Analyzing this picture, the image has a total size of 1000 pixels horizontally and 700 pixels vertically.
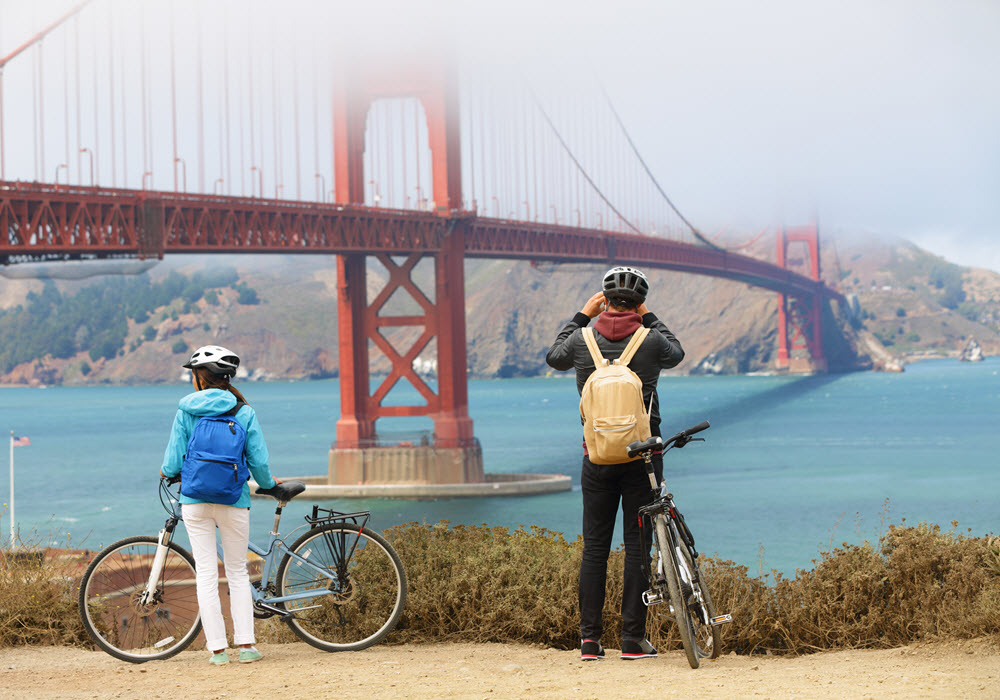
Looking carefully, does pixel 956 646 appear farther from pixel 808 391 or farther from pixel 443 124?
pixel 808 391

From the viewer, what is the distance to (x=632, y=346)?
194 inches

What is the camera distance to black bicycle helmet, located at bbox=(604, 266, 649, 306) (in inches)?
198

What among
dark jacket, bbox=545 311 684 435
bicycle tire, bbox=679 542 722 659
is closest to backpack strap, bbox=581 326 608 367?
dark jacket, bbox=545 311 684 435

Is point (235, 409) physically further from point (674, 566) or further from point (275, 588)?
point (674, 566)

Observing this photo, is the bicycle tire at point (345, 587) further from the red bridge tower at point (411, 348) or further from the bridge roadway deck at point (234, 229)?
the red bridge tower at point (411, 348)

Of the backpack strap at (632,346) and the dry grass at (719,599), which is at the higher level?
the backpack strap at (632,346)

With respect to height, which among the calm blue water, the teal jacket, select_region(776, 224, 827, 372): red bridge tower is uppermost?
select_region(776, 224, 827, 372): red bridge tower

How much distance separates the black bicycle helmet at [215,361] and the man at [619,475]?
4.43 ft

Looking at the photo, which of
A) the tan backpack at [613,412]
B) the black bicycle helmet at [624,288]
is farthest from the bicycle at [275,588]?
the black bicycle helmet at [624,288]

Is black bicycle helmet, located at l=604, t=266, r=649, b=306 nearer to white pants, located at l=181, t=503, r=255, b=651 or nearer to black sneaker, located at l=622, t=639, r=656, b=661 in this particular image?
black sneaker, located at l=622, t=639, r=656, b=661

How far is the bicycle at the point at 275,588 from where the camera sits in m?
5.42

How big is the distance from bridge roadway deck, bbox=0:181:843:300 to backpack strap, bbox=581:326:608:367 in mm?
25395

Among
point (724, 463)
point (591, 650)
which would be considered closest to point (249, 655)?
point (591, 650)

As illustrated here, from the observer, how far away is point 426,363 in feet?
546
